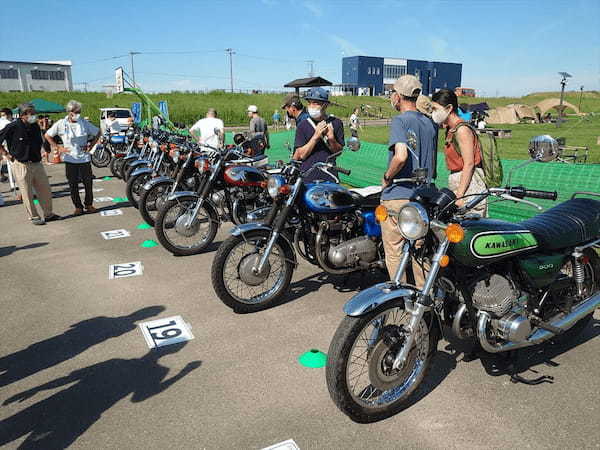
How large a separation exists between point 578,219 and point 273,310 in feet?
8.59

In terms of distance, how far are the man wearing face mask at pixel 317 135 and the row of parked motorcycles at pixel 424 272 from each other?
20.6 inches

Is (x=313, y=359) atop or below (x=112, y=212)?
below

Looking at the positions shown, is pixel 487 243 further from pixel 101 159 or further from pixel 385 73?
pixel 385 73

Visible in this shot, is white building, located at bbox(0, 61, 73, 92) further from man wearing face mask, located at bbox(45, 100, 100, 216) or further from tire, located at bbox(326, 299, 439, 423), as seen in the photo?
tire, located at bbox(326, 299, 439, 423)

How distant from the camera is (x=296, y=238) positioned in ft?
14.5

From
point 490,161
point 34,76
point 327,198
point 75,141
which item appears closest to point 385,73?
point 34,76

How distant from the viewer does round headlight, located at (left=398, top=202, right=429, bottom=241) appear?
2600 mm

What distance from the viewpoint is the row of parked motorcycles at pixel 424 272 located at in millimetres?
2656

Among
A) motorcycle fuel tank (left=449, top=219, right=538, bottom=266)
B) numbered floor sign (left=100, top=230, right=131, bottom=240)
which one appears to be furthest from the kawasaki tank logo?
numbered floor sign (left=100, top=230, right=131, bottom=240)

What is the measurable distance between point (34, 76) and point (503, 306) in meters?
80.7

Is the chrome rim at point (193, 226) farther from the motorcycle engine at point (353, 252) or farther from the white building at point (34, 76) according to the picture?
the white building at point (34, 76)

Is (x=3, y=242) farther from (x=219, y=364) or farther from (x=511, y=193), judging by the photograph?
(x=511, y=193)

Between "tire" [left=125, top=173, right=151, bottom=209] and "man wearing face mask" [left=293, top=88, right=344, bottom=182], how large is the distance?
417 cm

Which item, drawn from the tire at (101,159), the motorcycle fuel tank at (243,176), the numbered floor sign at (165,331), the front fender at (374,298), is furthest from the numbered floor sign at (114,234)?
the tire at (101,159)
